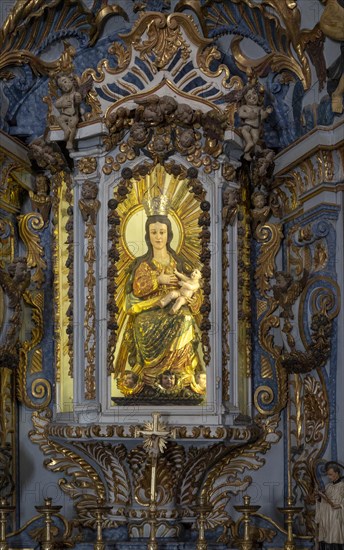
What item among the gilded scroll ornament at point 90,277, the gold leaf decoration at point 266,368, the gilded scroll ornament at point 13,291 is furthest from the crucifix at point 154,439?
the gilded scroll ornament at point 13,291

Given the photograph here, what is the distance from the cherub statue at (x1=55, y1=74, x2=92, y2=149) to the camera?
42.7 ft

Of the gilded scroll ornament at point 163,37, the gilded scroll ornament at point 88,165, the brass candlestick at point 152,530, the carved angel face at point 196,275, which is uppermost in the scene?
the gilded scroll ornament at point 163,37

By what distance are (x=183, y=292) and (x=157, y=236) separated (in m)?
0.55

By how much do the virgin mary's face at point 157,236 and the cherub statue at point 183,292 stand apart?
13.2 inches

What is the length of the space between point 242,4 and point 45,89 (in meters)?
1.95

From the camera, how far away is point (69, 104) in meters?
13.0

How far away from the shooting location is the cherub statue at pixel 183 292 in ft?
42.5

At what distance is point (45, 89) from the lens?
1381 cm

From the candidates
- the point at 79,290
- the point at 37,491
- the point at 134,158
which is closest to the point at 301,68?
the point at 134,158

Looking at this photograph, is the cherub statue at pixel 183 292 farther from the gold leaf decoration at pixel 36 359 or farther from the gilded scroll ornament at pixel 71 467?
the gilded scroll ornament at pixel 71 467

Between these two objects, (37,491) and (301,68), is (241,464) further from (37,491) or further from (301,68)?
(301,68)

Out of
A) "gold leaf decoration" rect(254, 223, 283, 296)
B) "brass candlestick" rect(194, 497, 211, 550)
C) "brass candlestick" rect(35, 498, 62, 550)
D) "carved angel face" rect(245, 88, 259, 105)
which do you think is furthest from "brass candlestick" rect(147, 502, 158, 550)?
"carved angel face" rect(245, 88, 259, 105)

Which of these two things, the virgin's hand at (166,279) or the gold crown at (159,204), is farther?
the gold crown at (159,204)

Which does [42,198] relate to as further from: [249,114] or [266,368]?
[266,368]
